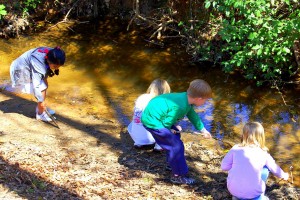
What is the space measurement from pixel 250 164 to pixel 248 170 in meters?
0.06

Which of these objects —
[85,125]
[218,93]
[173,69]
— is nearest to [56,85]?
[85,125]

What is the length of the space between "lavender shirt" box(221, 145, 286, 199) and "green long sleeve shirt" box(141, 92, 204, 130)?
705mm

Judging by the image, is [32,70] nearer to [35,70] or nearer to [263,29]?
[35,70]

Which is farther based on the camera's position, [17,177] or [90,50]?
[90,50]

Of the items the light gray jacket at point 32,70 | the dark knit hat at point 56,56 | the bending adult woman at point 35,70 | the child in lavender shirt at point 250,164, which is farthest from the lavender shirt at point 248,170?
the light gray jacket at point 32,70

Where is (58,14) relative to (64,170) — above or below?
above

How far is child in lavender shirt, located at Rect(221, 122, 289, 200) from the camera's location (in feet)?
12.4

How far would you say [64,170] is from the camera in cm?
443

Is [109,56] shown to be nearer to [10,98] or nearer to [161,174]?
[10,98]

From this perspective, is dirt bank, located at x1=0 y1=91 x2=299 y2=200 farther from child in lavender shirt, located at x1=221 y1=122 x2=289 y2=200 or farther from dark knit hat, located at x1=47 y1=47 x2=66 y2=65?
dark knit hat, located at x1=47 y1=47 x2=66 y2=65

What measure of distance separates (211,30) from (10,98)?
4118 millimetres

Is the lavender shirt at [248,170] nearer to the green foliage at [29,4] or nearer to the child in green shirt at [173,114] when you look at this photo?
the child in green shirt at [173,114]

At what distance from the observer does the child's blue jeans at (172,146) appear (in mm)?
4273

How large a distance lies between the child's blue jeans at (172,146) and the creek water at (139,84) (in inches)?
59.8
